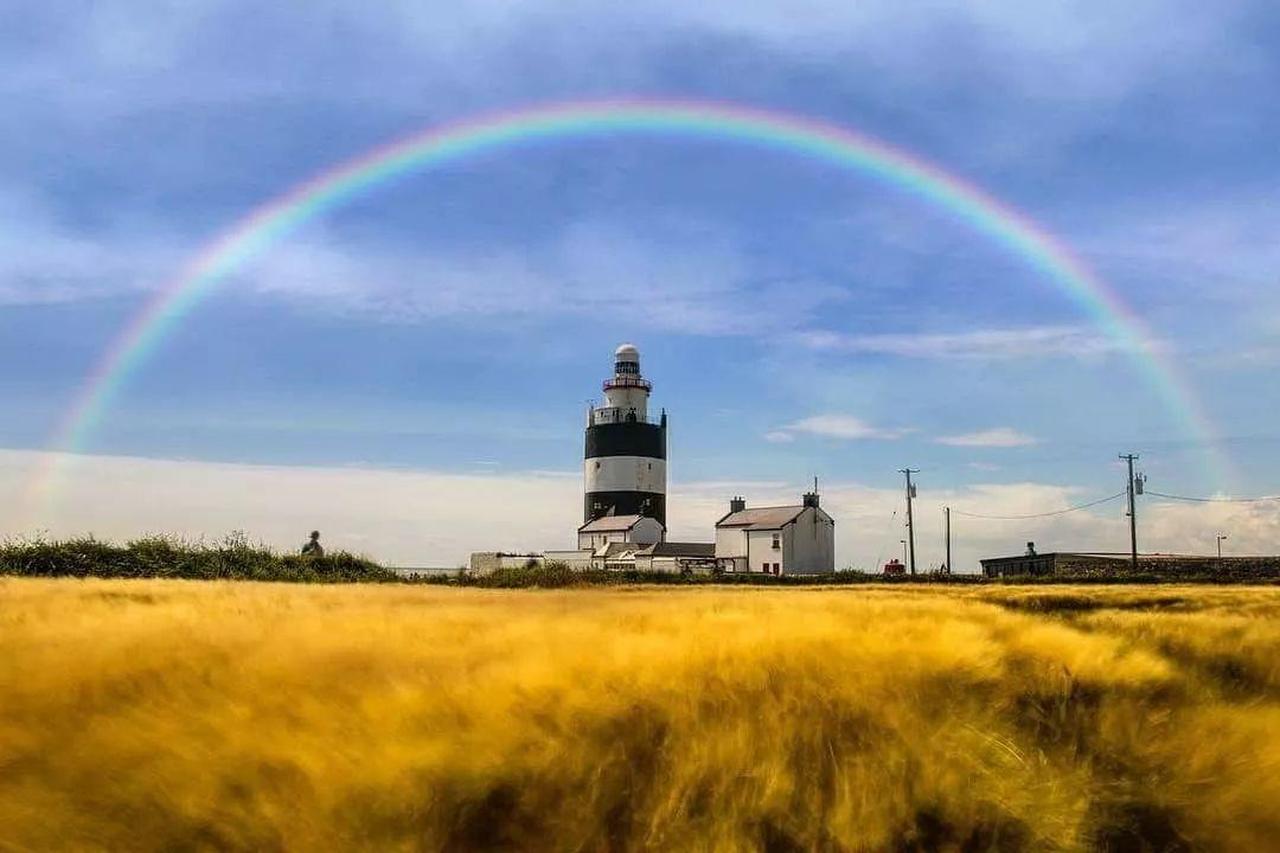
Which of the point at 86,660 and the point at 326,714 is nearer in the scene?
the point at 326,714

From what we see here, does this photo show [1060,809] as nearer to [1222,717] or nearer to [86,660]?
[1222,717]

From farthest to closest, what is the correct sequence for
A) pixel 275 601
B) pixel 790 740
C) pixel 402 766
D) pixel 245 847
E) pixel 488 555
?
1. pixel 488 555
2. pixel 275 601
3. pixel 790 740
4. pixel 402 766
5. pixel 245 847

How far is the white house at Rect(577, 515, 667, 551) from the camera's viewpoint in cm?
7819

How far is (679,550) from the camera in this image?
3132 inches

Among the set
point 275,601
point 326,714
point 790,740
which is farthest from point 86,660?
point 275,601

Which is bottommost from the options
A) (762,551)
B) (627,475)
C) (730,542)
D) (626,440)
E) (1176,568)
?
(1176,568)

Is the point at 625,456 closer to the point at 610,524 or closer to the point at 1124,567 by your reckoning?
the point at 610,524

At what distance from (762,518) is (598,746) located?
76848 mm

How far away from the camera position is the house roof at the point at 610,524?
259ft

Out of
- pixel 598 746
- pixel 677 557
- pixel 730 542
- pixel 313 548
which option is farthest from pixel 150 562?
pixel 730 542

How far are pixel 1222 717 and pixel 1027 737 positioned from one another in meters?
1.41

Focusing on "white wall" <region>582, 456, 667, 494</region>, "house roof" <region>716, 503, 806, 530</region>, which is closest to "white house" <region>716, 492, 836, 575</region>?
"house roof" <region>716, 503, 806, 530</region>

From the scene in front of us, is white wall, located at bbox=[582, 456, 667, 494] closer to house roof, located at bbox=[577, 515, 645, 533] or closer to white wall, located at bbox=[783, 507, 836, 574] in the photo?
house roof, located at bbox=[577, 515, 645, 533]

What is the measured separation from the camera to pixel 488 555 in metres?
73.0
